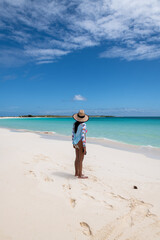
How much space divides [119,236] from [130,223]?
0.41m

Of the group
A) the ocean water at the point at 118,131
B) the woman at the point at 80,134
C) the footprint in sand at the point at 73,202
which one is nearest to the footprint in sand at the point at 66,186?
the footprint in sand at the point at 73,202

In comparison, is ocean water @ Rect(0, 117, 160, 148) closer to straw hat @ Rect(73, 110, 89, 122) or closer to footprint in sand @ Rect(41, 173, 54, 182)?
straw hat @ Rect(73, 110, 89, 122)

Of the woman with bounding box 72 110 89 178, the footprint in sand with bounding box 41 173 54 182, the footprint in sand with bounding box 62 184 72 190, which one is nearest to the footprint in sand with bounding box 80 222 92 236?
the footprint in sand with bounding box 62 184 72 190

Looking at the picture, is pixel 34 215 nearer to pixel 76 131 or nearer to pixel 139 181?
pixel 76 131

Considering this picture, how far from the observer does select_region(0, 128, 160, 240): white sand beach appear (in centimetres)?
268

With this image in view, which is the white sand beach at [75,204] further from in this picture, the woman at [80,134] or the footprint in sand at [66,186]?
the woman at [80,134]

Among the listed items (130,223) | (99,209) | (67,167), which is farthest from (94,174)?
(130,223)

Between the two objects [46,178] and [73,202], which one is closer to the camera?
[73,202]

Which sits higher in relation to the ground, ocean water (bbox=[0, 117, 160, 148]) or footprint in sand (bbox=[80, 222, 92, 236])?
footprint in sand (bbox=[80, 222, 92, 236])

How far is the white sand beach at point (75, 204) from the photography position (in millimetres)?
2684

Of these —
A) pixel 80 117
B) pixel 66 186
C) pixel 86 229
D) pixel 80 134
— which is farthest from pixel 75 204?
pixel 80 117

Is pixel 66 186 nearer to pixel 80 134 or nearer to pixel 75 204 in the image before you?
pixel 75 204

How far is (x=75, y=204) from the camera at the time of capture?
11.4 feet

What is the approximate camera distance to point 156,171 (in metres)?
6.28
